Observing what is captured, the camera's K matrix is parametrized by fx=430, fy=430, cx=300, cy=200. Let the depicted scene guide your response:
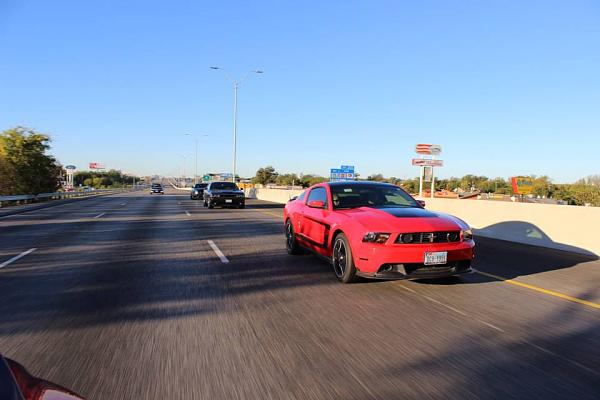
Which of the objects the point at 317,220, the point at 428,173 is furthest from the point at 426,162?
the point at 317,220

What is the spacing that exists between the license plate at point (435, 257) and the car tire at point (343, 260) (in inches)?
41.6

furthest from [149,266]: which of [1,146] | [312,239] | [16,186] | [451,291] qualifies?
[1,146]

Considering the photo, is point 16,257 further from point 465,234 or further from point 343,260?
point 465,234

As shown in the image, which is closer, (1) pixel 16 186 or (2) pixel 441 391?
(2) pixel 441 391

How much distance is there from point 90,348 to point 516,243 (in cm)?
1162

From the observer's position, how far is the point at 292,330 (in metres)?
4.50

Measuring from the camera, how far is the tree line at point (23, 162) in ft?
111

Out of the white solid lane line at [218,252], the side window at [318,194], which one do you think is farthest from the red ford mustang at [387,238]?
the white solid lane line at [218,252]

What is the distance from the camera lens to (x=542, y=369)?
11.8ft

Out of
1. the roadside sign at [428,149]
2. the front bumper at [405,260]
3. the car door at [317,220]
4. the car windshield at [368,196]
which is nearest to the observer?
the front bumper at [405,260]

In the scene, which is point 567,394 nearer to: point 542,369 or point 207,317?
point 542,369

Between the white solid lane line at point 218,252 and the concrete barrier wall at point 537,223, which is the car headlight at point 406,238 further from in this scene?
the concrete barrier wall at point 537,223

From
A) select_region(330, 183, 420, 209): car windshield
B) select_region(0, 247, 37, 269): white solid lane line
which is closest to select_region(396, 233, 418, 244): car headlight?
select_region(330, 183, 420, 209): car windshield

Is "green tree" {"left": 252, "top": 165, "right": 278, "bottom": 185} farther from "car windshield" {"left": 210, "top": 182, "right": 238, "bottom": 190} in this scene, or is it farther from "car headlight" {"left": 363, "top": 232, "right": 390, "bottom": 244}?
"car headlight" {"left": 363, "top": 232, "right": 390, "bottom": 244}
